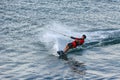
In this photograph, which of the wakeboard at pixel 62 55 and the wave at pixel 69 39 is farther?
the wave at pixel 69 39

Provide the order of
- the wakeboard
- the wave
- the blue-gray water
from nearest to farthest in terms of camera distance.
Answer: the blue-gray water, the wakeboard, the wave

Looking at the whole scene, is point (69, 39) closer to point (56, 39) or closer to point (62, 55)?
point (56, 39)

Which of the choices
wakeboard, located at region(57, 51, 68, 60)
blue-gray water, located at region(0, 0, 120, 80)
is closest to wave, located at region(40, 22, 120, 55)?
blue-gray water, located at region(0, 0, 120, 80)

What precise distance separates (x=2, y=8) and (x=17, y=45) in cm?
1716

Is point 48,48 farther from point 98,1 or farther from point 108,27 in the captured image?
point 98,1

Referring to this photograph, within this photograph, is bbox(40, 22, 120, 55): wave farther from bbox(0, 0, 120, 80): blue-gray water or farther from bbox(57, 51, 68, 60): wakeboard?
bbox(57, 51, 68, 60): wakeboard

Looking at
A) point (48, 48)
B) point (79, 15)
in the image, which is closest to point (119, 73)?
point (48, 48)

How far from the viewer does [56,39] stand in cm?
3662

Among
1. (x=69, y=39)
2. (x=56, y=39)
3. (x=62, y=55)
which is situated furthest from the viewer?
(x=69, y=39)

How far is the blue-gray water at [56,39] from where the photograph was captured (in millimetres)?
27703

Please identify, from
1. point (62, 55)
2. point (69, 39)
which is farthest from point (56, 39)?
point (62, 55)

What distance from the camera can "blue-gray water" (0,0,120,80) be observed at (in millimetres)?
27703

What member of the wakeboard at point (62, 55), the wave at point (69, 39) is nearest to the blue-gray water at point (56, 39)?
the wave at point (69, 39)

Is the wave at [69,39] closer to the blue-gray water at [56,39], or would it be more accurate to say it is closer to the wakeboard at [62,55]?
the blue-gray water at [56,39]
